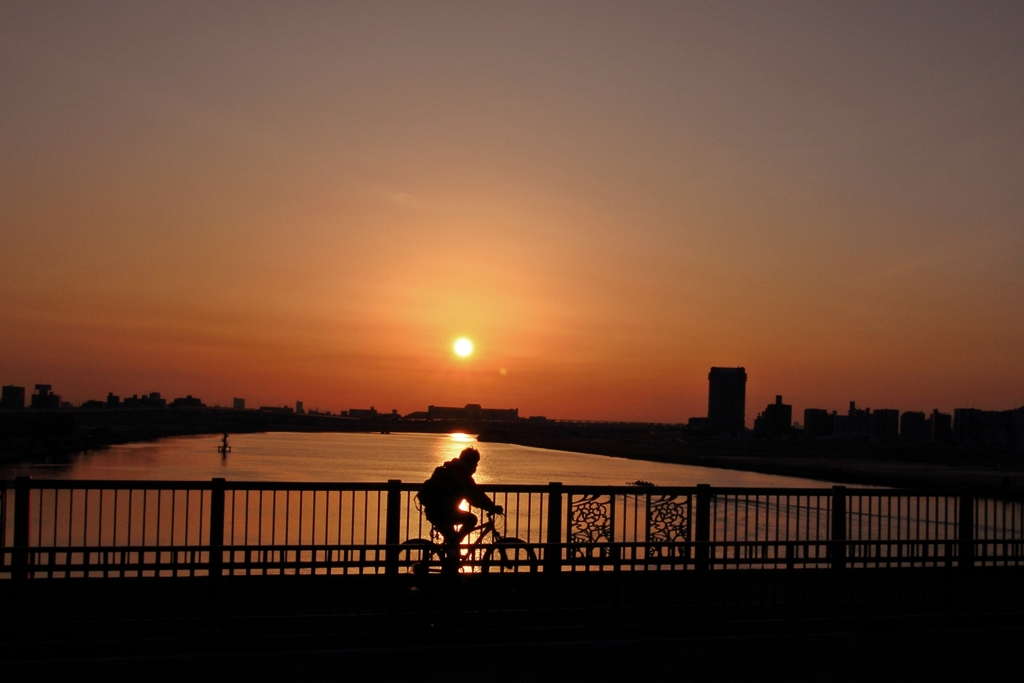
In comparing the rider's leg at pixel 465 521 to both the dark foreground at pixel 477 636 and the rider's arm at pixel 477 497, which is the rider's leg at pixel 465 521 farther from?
the dark foreground at pixel 477 636

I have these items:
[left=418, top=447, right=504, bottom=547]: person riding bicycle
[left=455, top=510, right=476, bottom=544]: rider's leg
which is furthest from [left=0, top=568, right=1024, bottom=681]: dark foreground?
[left=455, top=510, right=476, bottom=544]: rider's leg

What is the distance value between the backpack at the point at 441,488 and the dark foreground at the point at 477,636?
1.30 m

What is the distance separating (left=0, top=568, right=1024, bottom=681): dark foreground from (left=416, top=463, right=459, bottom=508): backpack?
4.27 ft

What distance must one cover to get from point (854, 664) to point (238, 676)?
5.68 meters

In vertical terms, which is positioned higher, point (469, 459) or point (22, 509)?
point (469, 459)

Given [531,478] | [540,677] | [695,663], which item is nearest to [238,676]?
[540,677]

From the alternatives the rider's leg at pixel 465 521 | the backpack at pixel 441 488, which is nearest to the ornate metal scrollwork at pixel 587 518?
the rider's leg at pixel 465 521

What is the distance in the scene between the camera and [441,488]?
13180 mm

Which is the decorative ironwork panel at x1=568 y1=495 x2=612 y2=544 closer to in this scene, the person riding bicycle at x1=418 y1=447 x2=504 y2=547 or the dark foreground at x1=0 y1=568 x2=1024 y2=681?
the person riding bicycle at x1=418 y1=447 x2=504 y2=547

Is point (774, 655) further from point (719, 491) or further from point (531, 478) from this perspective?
point (531, 478)

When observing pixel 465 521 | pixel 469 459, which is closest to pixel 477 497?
pixel 465 521

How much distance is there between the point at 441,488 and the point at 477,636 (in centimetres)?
295

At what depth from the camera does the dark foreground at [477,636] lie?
918 cm

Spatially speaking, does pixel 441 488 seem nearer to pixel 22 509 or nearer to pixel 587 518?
pixel 22 509
